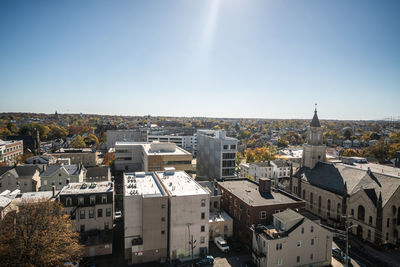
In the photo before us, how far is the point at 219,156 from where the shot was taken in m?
70.6

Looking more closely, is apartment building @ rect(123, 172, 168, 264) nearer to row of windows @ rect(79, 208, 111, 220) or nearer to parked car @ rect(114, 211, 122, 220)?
row of windows @ rect(79, 208, 111, 220)

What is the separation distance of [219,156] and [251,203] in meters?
31.2

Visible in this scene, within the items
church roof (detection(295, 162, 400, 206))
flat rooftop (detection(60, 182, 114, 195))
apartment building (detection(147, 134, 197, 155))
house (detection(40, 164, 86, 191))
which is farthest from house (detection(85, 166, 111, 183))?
apartment building (detection(147, 134, 197, 155))

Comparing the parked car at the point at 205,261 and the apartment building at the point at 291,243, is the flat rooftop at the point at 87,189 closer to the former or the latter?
the parked car at the point at 205,261

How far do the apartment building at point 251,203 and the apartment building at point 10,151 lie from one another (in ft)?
254

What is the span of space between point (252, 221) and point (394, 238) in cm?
2333

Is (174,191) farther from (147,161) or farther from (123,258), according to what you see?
(147,161)

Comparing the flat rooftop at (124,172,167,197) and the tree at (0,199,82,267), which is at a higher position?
the flat rooftop at (124,172,167,197)

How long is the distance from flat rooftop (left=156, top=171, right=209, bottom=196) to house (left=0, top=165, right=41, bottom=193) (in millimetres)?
30047

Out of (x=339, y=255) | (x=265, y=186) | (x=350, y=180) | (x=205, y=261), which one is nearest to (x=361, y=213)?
(x=350, y=180)

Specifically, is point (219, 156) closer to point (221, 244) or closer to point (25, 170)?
point (221, 244)

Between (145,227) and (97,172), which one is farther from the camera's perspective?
(97,172)

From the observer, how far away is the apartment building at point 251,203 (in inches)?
1515

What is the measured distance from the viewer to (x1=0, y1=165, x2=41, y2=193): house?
54156 millimetres
